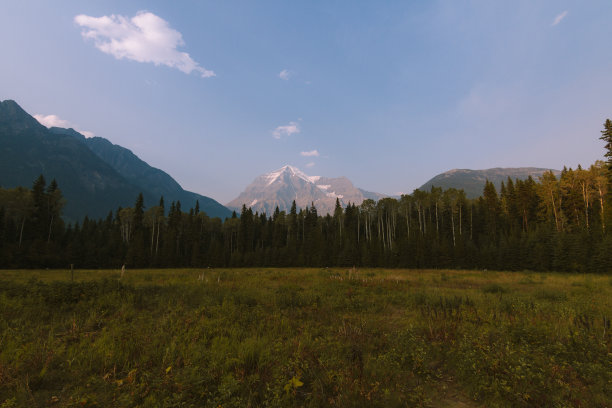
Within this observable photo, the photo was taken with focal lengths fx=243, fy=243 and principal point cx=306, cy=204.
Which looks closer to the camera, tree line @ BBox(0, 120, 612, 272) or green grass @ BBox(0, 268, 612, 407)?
green grass @ BBox(0, 268, 612, 407)

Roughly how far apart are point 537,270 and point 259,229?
6946cm

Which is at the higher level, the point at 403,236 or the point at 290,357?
the point at 403,236

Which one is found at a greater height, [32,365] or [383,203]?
[383,203]

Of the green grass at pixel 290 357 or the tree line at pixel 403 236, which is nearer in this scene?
the green grass at pixel 290 357

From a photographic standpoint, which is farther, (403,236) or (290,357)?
(403,236)

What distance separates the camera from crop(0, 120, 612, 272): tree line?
37906 millimetres

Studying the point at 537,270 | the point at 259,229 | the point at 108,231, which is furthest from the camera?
the point at 259,229

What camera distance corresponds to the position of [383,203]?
69.2m

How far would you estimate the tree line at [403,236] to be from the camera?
37906mm

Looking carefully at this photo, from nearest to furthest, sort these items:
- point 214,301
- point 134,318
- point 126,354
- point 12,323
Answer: point 126,354 → point 12,323 → point 134,318 → point 214,301

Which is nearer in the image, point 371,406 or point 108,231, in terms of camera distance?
point 371,406

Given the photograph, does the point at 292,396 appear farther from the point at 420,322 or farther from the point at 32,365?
the point at 420,322

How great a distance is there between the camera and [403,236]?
5828 cm

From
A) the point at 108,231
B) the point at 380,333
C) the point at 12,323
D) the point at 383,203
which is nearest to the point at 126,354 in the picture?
the point at 12,323
